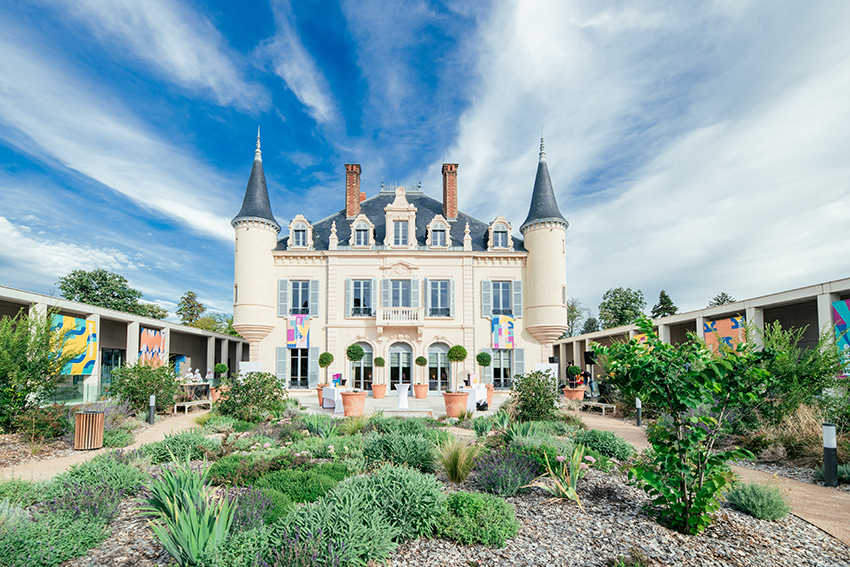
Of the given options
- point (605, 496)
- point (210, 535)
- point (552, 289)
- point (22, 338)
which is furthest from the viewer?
point (552, 289)

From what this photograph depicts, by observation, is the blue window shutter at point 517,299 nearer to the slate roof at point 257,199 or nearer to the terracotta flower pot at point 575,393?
the terracotta flower pot at point 575,393

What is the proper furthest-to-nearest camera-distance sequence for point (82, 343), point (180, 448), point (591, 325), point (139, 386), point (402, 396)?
point (591, 325) → point (82, 343) → point (402, 396) → point (139, 386) → point (180, 448)

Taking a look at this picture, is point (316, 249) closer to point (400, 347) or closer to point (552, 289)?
point (400, 347)

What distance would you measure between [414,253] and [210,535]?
19.0 m

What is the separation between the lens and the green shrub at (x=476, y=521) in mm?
3922

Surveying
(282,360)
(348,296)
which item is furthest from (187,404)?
(348,296)

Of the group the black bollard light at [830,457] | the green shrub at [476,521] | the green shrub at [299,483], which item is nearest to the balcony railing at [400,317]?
the green shrub at [299,483]

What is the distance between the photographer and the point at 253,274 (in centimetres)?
2128

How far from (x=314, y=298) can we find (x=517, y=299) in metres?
10.2

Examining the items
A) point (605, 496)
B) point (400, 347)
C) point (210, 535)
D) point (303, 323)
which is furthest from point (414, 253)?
point (210, 535)

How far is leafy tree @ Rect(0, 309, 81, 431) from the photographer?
8875 millimetres

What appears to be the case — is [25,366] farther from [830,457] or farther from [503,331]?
[503,331]

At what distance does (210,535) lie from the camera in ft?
11.0

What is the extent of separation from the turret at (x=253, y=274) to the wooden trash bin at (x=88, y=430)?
12651 mm
